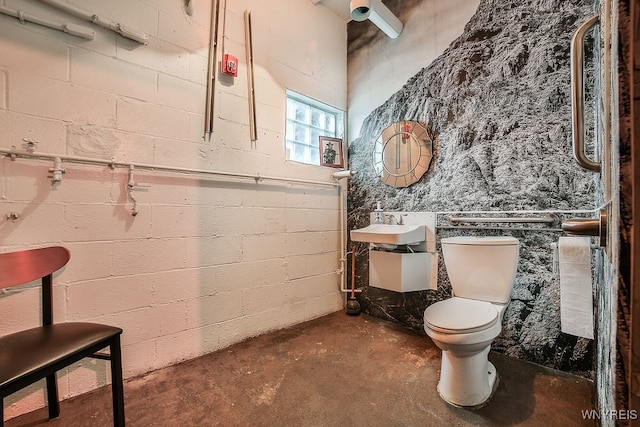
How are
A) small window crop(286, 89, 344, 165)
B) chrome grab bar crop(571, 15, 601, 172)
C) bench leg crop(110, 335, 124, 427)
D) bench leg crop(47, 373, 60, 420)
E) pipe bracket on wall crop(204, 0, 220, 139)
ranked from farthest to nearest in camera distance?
small window crop(286, 89, 344, 165), pipe bracket on wall crop(204, 0, 220, 139), bench leg crop(47, 373, 60, 420), bench leg crop(110, 335, 124, 427), chrome grab bar crop(571, 15, 601, 172)

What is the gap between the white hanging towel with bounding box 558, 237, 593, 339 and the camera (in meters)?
1.38

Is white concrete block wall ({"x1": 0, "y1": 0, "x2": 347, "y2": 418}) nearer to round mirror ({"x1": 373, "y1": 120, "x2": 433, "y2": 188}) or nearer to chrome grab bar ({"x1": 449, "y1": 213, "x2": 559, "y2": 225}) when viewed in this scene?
round mirror ({"x1": 373, "y1": 120, "x2": 433, "y2": 188})

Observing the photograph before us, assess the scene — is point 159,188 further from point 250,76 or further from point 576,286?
point 576,286

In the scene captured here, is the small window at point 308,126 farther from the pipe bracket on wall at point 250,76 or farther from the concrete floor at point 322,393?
the concrete floor at point 322,393

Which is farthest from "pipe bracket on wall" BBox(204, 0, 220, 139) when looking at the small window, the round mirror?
the round mirror

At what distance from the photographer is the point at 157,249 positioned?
179 centimetres

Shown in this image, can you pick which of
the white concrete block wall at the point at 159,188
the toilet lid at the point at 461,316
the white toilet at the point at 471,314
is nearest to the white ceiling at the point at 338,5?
the white concrete block wall at the point at 159,188

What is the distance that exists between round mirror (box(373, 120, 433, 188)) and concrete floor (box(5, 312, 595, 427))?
134 cm

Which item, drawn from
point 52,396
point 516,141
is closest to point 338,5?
point 516,141

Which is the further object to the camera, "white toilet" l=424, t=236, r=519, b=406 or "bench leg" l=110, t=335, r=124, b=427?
"white toilet" l=424, t=236, r=519, b=406

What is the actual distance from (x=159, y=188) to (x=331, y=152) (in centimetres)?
156

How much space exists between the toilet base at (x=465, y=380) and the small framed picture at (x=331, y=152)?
6.09ft

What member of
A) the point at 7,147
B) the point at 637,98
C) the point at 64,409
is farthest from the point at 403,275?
the point at 7,147

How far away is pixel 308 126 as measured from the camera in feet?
8.91
